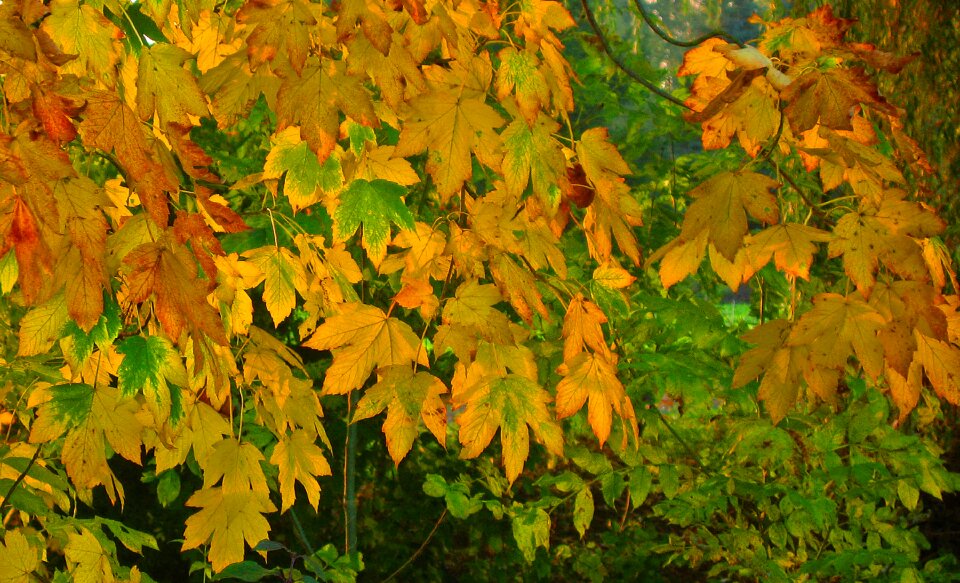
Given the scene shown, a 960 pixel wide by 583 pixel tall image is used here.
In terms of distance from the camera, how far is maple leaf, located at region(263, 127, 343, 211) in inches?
63.9

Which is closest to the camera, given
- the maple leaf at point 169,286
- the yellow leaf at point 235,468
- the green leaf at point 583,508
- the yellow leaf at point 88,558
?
the maple leaf at point 169,286

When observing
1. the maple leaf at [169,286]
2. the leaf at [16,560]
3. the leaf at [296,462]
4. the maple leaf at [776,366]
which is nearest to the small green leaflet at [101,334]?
the maple leaf at [169,286]

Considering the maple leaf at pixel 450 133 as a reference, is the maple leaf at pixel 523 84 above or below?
above

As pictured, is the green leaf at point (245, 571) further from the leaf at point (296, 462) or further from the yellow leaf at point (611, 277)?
the yellow leaf at point (611, 277)

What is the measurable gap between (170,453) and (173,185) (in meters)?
0.78

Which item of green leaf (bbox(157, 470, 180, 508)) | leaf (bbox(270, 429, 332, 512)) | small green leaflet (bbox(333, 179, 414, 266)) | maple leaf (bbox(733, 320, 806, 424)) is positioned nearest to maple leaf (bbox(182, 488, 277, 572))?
leaf (bbox(270, 429, 332, 512))

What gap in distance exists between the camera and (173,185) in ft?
4.24

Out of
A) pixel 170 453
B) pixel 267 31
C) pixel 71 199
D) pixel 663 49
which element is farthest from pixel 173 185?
pixel 663 49

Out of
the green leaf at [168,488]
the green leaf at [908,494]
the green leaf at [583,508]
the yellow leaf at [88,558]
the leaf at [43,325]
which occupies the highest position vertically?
the leaf at [43,325]

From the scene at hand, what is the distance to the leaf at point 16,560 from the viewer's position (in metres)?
1.77

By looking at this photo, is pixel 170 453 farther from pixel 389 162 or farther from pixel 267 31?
pixel 267 31

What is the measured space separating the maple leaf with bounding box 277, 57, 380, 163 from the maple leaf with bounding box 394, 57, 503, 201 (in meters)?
0.08

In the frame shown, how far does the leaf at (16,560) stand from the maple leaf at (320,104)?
1.07 m

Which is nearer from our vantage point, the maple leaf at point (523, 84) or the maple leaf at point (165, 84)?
the maple leaf at point (165, 84)
